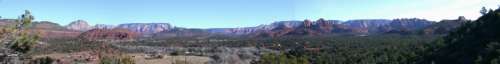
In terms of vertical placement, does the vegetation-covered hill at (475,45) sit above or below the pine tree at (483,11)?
below

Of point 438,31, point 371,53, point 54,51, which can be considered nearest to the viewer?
point 371,53

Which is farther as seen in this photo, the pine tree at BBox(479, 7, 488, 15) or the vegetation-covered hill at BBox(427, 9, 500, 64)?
the pine tree at BBox(479, 7, 488, 15)

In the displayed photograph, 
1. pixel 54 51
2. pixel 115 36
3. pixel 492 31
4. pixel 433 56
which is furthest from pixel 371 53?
pixel 115 36

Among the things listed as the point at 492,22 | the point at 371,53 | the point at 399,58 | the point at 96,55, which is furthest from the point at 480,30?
the point at 96,55

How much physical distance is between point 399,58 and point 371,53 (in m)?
17.0

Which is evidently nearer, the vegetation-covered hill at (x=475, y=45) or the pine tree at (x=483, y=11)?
the vegetation-covered hill at (x=475, y=45)

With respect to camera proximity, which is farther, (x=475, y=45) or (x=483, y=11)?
(x=483, y=11)

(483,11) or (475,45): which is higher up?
(483,11)

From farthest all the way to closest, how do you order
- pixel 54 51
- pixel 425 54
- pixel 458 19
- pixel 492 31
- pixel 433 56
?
pixel 458 19
pixel 54 51
pixel 425 54
pixel 433 56
pixel 492 31

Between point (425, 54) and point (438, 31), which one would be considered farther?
point (438, 31)

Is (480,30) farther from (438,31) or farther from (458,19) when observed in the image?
(458,19)

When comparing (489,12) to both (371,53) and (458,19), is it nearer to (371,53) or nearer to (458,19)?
(371,53)

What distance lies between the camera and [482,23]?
237 ft

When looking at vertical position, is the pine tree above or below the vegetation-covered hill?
above
